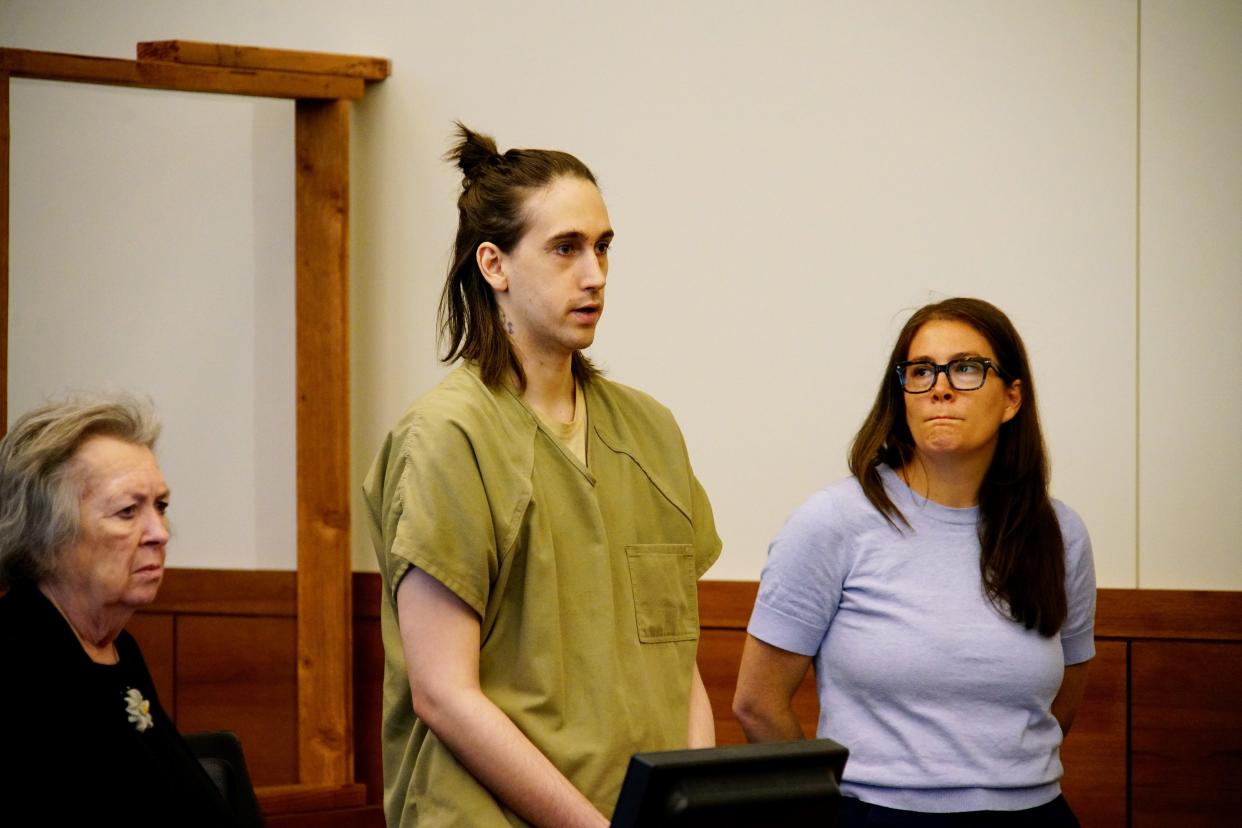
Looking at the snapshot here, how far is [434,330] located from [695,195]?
2.68 feet

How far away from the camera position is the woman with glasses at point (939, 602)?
203 centimetres

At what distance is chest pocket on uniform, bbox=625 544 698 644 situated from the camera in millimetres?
1837

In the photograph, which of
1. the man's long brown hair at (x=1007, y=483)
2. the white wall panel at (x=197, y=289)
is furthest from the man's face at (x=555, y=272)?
the white wall panel at (x=197, y=289)

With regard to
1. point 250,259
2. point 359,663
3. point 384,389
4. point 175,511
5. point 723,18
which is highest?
point 723,18

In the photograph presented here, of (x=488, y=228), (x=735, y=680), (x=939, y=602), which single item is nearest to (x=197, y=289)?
(x=735, y=680)

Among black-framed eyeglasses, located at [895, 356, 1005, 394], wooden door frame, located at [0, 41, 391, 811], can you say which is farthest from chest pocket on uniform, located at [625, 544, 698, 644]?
wooden door frame, located at [0, 41, 391, 811]

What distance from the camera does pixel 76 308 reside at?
12.9ft

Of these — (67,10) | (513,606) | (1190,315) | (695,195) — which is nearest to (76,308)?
(67,10)

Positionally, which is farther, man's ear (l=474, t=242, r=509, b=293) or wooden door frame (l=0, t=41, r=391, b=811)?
wooden door frame (l=0, t=41, r=391, b=811)

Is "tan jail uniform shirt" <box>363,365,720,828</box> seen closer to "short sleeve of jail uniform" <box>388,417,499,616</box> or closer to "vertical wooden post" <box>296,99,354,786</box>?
"short sleeve of jail uniform" <box>388,417,499,616</box>

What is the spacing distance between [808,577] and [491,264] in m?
0.70

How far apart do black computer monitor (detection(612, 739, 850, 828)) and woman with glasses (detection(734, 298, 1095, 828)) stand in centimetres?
68

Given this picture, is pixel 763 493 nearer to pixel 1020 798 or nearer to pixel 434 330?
pixel 434 330

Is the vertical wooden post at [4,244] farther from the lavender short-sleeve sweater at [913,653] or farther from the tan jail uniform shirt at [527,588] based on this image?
the lavender short-sleeve sweater at [913,653]
